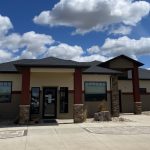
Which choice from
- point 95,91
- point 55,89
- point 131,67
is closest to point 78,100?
point 55,89

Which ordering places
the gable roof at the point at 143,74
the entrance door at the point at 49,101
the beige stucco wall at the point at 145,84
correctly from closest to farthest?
1. the entrance door at the point at 49,101
2. the gable roof at the point at 143,74
3. the beige stucco wall at the point at 145,84

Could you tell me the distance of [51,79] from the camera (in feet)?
73.5

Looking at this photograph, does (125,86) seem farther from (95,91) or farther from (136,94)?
(95,91)

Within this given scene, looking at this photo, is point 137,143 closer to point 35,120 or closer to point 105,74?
point 35,120

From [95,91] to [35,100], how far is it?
16.7 feet

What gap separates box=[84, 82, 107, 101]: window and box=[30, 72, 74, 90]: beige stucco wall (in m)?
1.64

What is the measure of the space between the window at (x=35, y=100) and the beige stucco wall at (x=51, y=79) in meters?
0.40

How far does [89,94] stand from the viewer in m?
23.6

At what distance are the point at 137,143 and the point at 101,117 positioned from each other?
8962mm

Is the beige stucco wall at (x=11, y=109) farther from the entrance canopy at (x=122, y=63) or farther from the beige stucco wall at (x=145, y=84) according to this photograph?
the beige stucco wall at (x=145, y=84)

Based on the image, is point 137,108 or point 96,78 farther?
point 137,108

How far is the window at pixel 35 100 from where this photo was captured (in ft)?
72.0

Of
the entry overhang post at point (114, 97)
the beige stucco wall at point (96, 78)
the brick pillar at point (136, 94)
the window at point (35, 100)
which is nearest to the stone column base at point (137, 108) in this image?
the brick pillar at point (136, 94)

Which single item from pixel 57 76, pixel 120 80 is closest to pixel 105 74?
pixel 57 76
